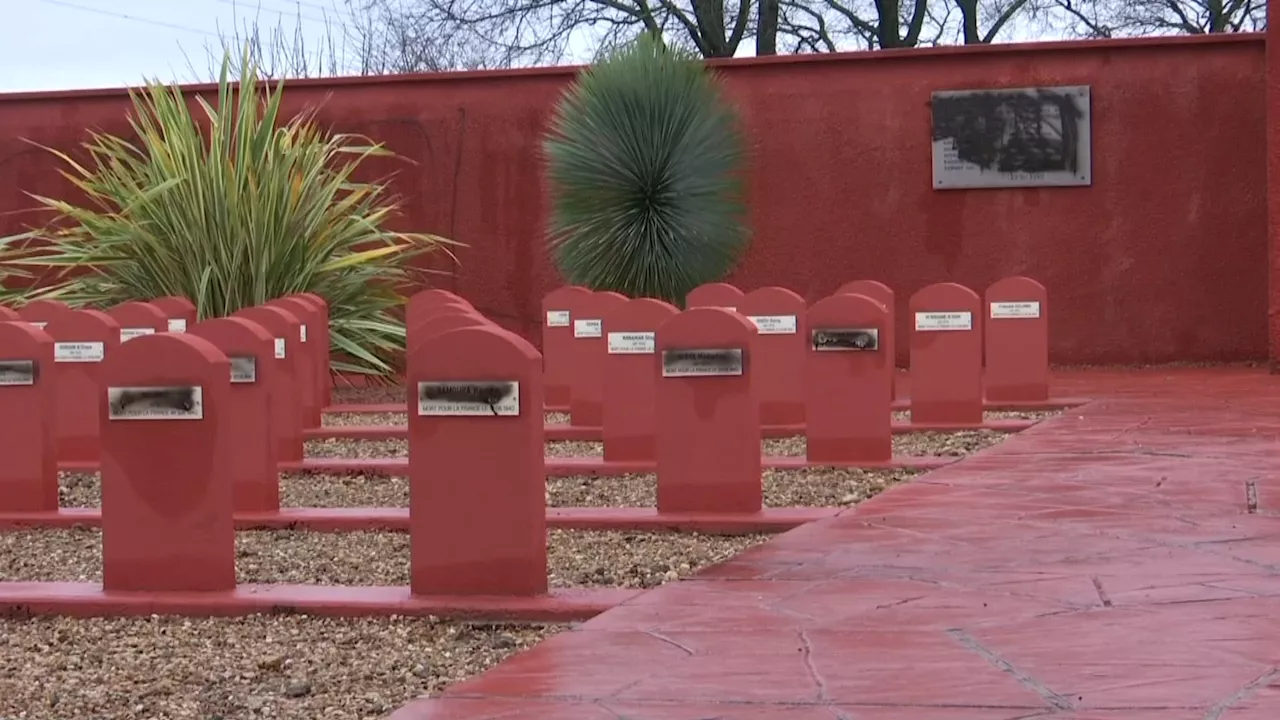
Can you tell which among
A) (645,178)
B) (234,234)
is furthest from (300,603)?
(645,178)

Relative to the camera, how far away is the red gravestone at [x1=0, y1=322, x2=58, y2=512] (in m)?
8.88

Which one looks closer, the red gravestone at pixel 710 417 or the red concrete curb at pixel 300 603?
the red concrete curb at pixel 300 603

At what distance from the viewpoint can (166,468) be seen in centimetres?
675

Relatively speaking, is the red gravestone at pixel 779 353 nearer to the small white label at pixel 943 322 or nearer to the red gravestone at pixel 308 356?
the small white label at pixel 943 322

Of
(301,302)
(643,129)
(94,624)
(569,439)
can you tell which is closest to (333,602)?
(94,624)

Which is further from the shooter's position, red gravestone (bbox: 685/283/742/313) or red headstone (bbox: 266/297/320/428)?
red gravestone (bbox: 685/283/742/313)

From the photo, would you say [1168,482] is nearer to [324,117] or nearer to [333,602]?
[333,602]

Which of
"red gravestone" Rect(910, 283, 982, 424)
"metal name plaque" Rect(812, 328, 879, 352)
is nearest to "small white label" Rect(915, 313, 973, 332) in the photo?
"red gravestone" Rect(910, 283, 982, 424)

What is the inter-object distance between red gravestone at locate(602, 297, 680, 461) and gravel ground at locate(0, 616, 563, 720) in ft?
13.4

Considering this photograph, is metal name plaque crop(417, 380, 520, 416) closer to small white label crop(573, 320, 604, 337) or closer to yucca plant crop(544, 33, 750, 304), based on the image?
small white label crop(573, 320, 604, 337)

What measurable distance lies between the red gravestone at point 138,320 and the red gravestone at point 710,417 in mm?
4678

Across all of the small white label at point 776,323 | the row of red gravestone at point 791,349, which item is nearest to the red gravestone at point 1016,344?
the row of red gravestone at point 791,349

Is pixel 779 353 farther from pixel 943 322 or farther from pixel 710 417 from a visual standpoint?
pixel 710 417

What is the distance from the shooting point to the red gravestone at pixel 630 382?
10.2 meters
